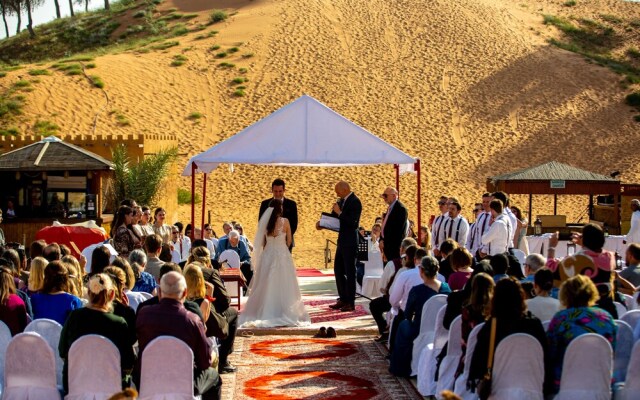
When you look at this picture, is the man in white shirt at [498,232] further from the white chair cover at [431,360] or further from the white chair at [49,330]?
the white chair at [49,330]

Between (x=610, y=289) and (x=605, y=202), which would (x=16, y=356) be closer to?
(x=610, y=289)

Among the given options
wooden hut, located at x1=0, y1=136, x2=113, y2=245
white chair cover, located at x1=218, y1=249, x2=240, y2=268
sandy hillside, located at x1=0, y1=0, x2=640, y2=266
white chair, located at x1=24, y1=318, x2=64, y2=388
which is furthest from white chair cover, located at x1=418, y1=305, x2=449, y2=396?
sandy hillside, located at x1=0, y1=0, x2=640, y2=266

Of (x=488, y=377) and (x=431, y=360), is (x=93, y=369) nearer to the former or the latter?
(x=488, y=377)

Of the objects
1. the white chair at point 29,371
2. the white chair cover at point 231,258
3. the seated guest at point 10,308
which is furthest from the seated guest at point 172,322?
the white chair cover at point 231,258

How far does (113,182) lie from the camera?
29453mm

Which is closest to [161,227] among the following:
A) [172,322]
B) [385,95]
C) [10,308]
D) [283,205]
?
[283,205]

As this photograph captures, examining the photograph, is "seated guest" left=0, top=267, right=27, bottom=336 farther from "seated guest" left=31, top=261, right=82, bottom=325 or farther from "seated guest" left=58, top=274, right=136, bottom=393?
"seated guest" left=58, top=274, right=136, bottom=393

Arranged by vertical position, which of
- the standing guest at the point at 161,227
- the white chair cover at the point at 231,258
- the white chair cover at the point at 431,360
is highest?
the standing guest at the point at 161,227

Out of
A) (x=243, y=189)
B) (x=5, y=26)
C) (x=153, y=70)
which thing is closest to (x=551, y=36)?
(x=153, y=70)

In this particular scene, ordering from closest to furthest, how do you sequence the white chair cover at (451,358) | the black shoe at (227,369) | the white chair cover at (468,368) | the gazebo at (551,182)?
the white chair cover at (468,368), the white chair cover at (451,358), the black shoe at (227,369), the gazebo at (551,182)

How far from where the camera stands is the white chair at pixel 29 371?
7.06 metres

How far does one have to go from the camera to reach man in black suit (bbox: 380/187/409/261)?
47.0ft

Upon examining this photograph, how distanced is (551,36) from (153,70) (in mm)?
27796

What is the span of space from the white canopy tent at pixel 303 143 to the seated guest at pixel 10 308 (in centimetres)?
673
